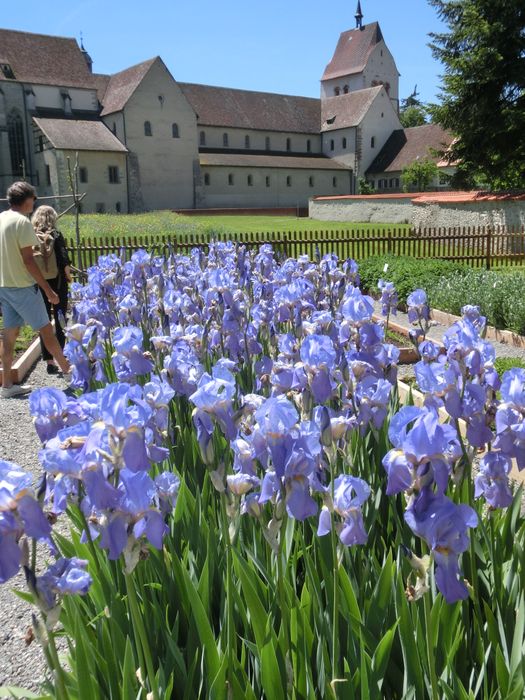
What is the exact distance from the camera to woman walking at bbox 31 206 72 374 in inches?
250

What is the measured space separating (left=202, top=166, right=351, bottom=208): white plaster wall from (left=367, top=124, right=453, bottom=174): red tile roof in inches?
143

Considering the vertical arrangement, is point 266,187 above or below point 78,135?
below

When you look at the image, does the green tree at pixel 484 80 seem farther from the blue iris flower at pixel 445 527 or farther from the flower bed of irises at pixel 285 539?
the blue iris flower at pixel 445 527

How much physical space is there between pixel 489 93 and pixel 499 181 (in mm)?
6688

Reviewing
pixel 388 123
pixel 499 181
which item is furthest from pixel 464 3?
pixel 388 123

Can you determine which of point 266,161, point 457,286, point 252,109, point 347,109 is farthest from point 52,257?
point 347,109

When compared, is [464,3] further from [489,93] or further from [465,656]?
[465,656]

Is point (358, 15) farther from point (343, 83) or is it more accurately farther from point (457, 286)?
point (457, 286)

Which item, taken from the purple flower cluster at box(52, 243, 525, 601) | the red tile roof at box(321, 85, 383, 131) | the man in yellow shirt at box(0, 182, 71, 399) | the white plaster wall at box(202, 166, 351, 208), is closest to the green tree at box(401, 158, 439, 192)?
the white plaster wall at box(202, 166, 351, 208)

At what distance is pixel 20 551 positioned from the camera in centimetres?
112

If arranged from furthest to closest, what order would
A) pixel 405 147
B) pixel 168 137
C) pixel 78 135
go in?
pixel 405 147
pixel 168 137
pixel 78 135

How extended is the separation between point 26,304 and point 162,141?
138 feet

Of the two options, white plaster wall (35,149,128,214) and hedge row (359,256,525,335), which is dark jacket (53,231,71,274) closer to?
hedge row (359,256,525,335)

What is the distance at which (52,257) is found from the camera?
21.1 ft
